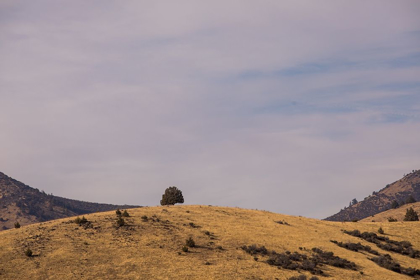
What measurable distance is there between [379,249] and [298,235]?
13.1 metres

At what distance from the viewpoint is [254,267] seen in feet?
165

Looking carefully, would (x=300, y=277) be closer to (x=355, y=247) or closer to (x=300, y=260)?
(x=300, y=260)

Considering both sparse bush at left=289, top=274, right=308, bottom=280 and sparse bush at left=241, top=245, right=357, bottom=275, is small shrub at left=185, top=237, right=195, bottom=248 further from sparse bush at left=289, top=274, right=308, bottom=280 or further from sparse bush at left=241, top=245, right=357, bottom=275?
sparse bush at left=289, top=274, right=308, bottom=280

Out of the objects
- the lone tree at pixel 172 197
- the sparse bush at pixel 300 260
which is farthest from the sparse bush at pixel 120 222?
the lone tree at pixel 172 197

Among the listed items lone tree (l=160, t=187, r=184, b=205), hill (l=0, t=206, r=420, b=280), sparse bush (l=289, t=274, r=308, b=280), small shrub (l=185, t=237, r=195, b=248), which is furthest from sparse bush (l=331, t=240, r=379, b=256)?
lone tree (l=160, t=187, r=184, b=205)

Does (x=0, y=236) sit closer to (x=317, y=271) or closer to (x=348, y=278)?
(x=317, y=271)

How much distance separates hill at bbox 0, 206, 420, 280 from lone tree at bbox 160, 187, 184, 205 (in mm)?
A: 15998

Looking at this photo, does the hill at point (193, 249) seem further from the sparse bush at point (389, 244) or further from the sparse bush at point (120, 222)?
the sparse bush at point (120, 222)

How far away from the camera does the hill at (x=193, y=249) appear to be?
46.4 meters

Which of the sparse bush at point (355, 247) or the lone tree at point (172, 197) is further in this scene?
the lone tree at point (172, 197)

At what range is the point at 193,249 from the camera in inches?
2130

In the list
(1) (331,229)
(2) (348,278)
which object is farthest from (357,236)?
(2) (348,278)

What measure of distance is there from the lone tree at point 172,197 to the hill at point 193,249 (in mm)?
15998

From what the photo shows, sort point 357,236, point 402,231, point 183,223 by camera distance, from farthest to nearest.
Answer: point 402,231 < point 357,236 < point 183,223
